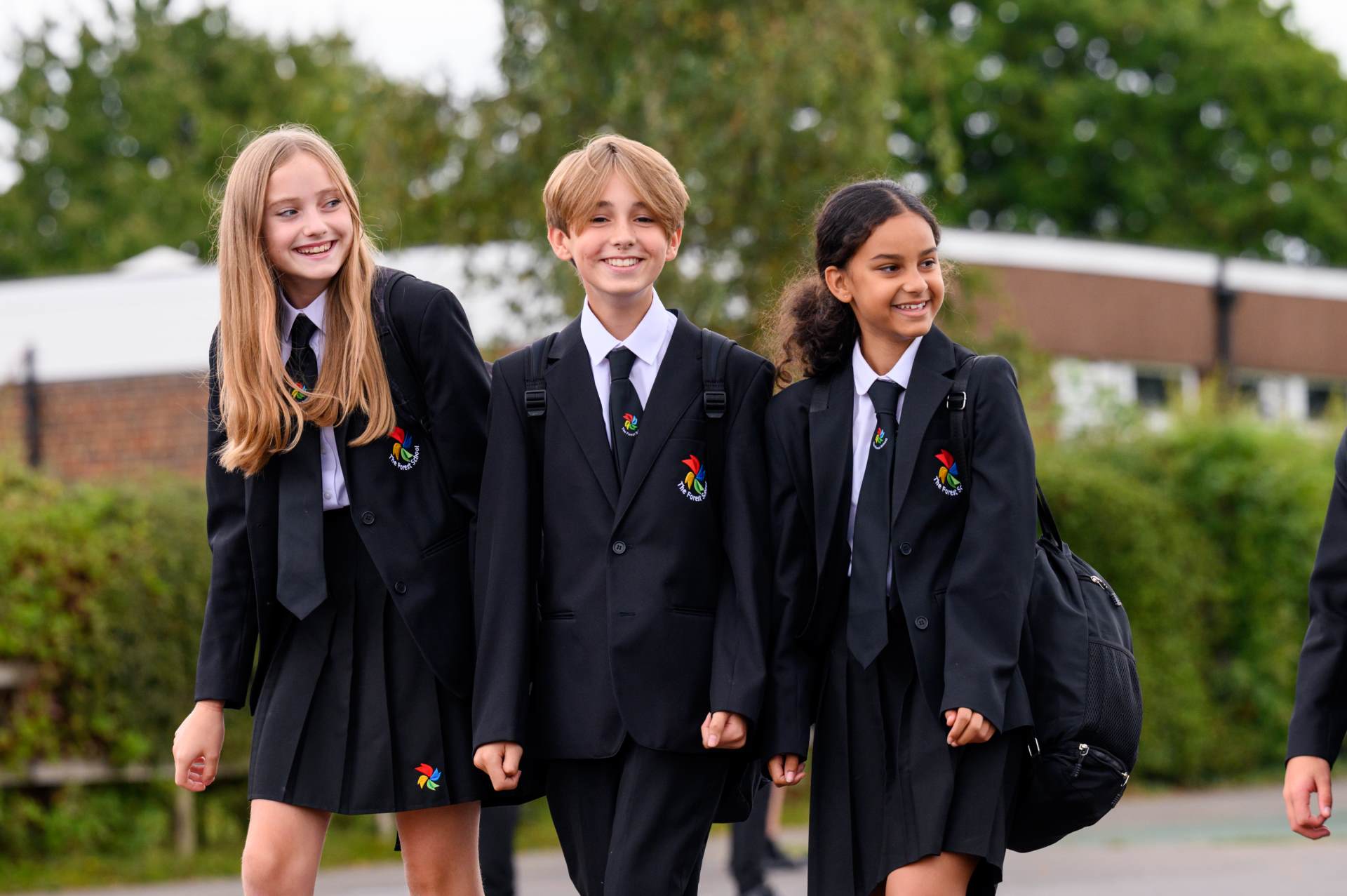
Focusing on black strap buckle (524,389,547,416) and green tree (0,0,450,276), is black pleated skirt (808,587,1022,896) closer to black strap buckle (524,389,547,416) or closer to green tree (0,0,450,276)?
black strap buckle (524,389,547,416)

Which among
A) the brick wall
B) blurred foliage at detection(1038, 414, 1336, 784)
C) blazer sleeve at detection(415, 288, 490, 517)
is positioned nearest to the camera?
blazer sleeve at detection(415, 288, 490, 517)

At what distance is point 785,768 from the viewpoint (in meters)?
4.05

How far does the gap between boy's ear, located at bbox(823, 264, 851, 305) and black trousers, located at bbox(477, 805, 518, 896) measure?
2709 millimetres

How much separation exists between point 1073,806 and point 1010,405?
2.90 ft

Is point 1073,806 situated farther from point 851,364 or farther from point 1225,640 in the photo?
point 1225,640

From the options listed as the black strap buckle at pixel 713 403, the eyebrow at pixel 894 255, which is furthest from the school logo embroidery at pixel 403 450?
the eyebrow at pixel 894 255

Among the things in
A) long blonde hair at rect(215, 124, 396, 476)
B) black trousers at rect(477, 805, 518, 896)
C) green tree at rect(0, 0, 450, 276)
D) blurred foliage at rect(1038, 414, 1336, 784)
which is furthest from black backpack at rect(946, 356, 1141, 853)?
green tree at rect(0, 0, 450, 276)

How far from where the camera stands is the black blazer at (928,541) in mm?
3984

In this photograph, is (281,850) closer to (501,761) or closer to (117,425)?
(501,761)

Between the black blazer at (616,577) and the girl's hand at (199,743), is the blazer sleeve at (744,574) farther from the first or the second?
the girl's hand at (199,743)

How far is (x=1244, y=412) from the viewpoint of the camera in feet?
50.0

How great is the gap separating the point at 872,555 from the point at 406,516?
3.40 feet

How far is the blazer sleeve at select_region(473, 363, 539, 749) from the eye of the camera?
400 centimetres

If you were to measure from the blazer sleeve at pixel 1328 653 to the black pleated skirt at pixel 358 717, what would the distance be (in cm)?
174
